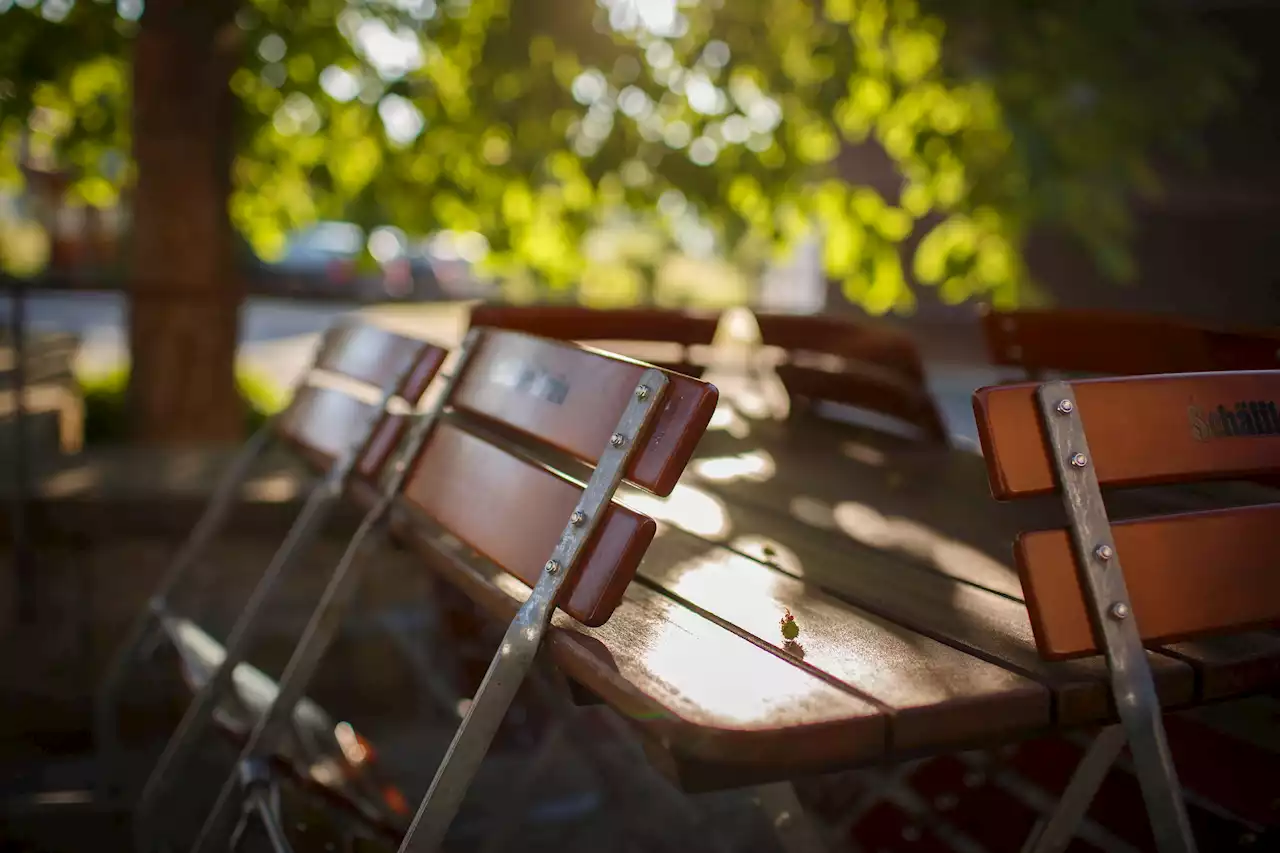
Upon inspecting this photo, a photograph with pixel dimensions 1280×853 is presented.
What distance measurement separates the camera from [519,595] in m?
1.42

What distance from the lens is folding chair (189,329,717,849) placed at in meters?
1.18

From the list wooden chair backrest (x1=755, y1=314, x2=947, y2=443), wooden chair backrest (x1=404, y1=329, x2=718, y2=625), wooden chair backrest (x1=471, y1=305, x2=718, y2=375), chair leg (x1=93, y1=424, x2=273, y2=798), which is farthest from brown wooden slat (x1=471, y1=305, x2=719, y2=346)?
wooden chair backrest (x1=404, y1=329, x2=718, y2=625)

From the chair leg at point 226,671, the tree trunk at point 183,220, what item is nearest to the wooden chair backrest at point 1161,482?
the chair leg at point 226,671

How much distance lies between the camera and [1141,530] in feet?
3.88

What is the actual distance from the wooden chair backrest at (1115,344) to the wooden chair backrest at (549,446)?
4.15 ft

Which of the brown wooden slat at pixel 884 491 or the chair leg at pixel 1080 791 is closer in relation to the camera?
the chair leg at pixel 1080 791

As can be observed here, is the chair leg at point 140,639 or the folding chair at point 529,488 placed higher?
the folding chair at point 529,488

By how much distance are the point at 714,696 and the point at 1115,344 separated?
1.91 metres

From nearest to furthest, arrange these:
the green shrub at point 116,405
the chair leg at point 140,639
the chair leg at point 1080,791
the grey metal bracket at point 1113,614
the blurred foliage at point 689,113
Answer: the grey metal bracket at point 1113,614 < the chair leg at point 1080,791 < the chair leg at point 140,639 < the blurred foliage at point 689,113 < the green shrub at point 116,405

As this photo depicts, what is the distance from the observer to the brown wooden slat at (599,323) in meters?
3.02

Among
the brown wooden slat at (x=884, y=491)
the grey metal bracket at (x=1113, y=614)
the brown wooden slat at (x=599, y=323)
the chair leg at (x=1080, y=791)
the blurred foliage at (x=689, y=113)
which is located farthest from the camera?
the blurred foliage at (x=689, y=113)

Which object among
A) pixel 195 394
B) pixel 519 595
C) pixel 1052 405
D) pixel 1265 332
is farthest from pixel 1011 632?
pixel 195 394

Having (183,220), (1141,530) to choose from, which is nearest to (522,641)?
(1141,530)

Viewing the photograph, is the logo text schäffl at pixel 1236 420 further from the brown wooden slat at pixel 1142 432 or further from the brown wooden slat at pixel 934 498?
the brown wooden slat at pixel 934 498
